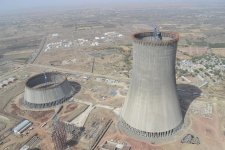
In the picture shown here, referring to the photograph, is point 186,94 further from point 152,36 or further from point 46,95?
point 46,95

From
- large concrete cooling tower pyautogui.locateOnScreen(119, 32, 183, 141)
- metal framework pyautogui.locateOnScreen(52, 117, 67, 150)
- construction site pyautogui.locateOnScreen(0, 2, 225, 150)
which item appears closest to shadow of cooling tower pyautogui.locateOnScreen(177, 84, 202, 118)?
construction site pyautogui.locateOnScreen(0, 2, 225, 150)

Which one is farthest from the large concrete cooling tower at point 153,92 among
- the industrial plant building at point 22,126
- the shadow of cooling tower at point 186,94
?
the industrial plant building at point 22,126

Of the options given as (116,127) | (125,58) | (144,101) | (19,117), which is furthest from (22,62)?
(144,101)

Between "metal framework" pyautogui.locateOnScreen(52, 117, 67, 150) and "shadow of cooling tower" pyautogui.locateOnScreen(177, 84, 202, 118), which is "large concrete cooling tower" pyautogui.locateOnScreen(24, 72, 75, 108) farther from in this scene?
"shadow of cooling tower" pyautogui.locateOnScreen(177, 84, 202, 118)

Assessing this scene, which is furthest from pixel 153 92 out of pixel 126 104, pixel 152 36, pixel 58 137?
pixel 58 137

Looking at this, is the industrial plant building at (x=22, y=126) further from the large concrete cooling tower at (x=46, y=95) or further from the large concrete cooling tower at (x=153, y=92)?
the large concrete cooling tower at (x=153, y=92)

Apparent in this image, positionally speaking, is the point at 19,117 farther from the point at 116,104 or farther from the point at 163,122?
the point at 163,122
